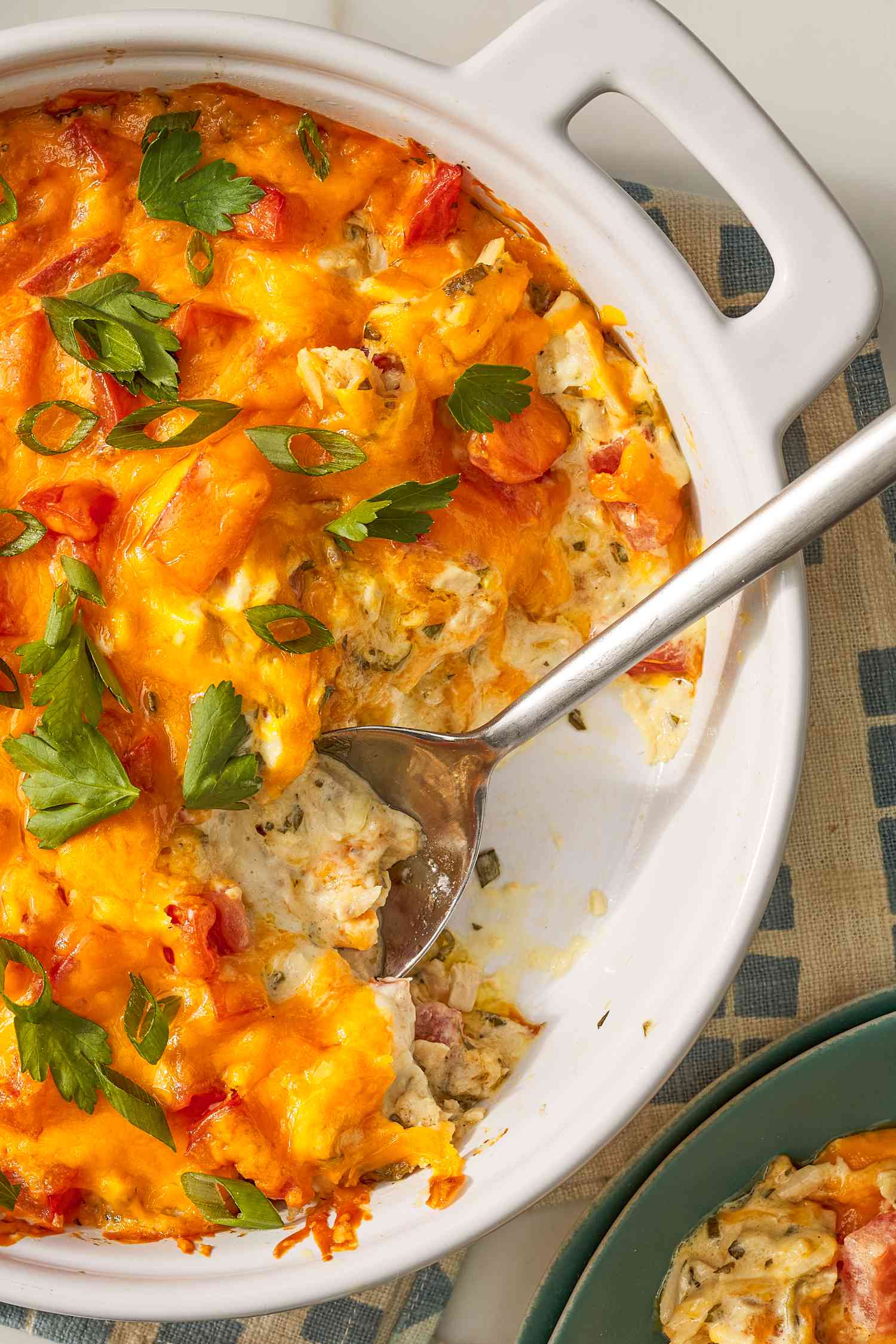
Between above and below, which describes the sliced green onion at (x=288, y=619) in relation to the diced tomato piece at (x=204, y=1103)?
above

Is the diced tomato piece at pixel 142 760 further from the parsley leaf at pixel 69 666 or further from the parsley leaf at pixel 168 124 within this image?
the parsley leaf at pixel 168 124

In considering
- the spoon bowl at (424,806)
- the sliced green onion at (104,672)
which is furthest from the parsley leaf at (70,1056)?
the spoon bowl at (424,806)

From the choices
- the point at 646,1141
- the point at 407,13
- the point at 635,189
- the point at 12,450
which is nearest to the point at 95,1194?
the point at 646,1141

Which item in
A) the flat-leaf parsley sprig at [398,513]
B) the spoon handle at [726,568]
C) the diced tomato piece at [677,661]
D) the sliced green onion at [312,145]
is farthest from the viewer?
the diced tomato piece at [677,661]

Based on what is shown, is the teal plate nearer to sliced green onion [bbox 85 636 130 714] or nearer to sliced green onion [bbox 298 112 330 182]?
sliced green onion [bbox 85 636 130 714]

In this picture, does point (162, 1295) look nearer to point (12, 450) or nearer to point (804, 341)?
point (12, 450)

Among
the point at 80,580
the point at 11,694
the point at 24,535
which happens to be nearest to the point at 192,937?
the point at 11,694
